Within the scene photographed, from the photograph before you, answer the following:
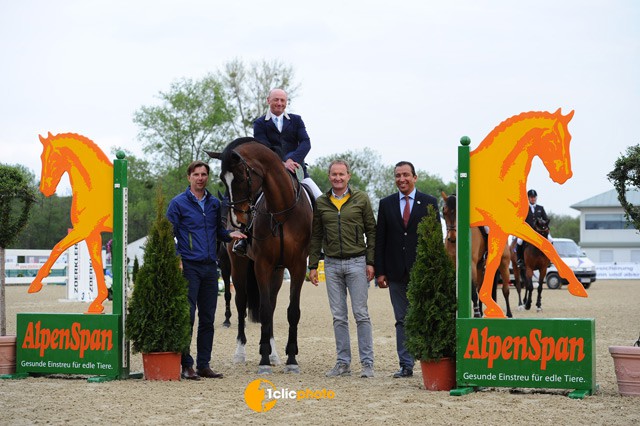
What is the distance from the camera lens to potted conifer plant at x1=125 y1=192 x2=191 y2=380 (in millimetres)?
7785

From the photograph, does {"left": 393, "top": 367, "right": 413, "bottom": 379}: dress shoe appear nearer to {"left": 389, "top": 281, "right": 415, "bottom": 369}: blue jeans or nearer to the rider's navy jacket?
Answer: {"left": 389, "top": 281, "right": 415, "bottom": 369}: blue jeans

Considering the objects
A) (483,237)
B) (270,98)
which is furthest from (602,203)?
(270,98)

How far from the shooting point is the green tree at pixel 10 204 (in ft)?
29.3

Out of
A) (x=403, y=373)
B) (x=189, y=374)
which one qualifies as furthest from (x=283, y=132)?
(x=403, y=373)

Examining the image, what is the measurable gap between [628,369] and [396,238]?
104 inches

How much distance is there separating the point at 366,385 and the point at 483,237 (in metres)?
5.97

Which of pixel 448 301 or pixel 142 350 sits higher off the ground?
pixel 448 301

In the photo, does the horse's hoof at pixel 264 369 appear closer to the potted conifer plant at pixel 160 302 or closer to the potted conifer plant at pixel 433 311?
the potted conifer plant at pixel 160 302

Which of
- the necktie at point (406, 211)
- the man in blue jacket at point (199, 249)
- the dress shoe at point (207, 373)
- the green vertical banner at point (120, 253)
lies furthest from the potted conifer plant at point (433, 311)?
the green vertical banner at point (120, 253)

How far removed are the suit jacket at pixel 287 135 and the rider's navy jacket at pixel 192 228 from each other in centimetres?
156

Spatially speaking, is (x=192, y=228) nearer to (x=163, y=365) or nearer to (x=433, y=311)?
(x=163, y=365)

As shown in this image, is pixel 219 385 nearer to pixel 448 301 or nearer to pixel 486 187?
pixel 448 301

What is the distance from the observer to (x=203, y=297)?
833cm

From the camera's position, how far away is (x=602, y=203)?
73000 millimetres
